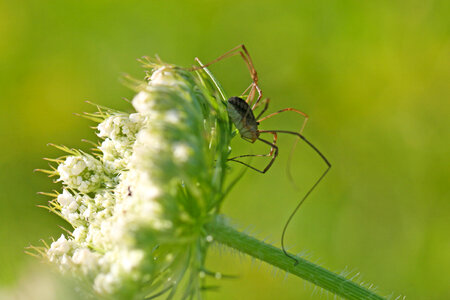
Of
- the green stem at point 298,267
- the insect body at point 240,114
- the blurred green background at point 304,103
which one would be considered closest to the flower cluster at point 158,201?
the insect body at point 240,114

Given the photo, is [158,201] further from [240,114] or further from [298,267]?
[240,114]

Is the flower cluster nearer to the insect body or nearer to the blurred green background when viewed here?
the insect body

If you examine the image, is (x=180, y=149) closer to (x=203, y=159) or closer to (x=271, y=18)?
(x=203, y=159)

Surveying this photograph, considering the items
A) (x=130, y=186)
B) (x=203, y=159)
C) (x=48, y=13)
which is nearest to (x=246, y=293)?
(x=130, y=186)

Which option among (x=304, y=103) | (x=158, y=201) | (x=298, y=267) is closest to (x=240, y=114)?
(x=298, y=267)

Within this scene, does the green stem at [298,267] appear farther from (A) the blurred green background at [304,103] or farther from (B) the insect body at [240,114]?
(A) the blurred green background at [304,103]
